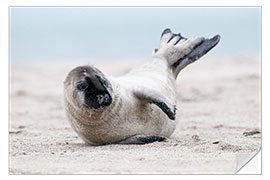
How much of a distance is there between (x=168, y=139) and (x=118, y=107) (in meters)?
0.61

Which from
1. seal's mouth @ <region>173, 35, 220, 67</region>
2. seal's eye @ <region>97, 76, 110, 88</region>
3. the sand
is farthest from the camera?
seal's mouth @ <region>173, 35, 220, 67</region>

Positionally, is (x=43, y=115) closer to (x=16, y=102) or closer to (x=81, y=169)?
(x=16, y=102)

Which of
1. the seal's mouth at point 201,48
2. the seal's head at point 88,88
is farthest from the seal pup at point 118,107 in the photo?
the seal's mouth at point 201,48

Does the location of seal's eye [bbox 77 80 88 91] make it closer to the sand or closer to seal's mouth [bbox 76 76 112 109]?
seal's mouth [bbox 76 76 112 109]

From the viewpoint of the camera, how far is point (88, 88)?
5500 mm

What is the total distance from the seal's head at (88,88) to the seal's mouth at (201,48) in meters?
2.25

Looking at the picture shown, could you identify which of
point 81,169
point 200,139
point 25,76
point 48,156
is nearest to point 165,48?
point 200,139

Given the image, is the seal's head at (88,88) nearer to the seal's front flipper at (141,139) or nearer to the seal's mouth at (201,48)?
the seal's front flipper at (141,139)

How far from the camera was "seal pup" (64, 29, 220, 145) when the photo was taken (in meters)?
5.59

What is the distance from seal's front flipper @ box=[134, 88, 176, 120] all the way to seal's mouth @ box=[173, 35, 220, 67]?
5.48 feet

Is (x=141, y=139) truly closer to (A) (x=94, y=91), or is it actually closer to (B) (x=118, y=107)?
(B) (x=118, y=107)

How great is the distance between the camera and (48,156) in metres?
5.39

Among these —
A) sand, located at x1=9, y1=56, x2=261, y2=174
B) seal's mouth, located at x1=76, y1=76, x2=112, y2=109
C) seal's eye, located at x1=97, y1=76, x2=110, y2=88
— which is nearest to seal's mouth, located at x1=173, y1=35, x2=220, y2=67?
sand, located at x1=9, y1=56, x2=261, y2=174

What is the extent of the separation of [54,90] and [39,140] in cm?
667
